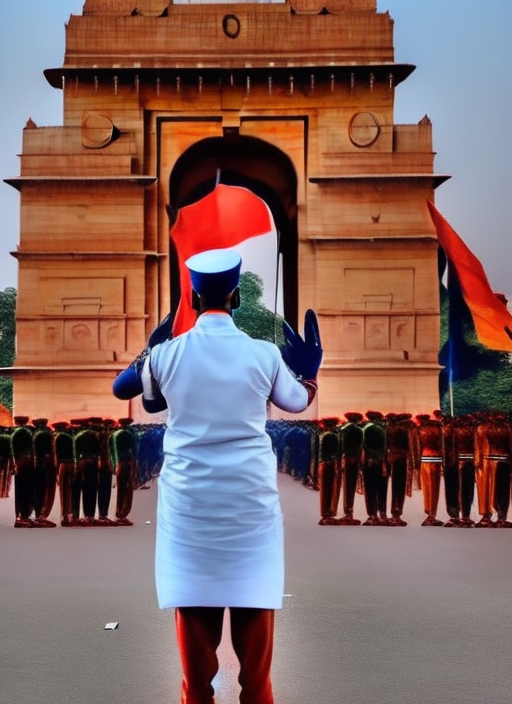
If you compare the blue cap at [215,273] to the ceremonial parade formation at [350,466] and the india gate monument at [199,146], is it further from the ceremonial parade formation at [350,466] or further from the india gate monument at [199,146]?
the india gate monument at [199,146]

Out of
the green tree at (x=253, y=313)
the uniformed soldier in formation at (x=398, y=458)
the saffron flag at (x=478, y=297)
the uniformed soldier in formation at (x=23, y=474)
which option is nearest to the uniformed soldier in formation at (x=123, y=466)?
the uniformed soldier in formation at (x=23, y=474)

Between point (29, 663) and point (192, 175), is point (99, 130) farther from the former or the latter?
point (29, 663)

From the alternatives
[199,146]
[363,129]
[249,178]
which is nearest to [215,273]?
[363,129]

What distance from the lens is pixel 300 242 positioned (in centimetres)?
2236

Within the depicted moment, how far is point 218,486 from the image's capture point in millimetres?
3248

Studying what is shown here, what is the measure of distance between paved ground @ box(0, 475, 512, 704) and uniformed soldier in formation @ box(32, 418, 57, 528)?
96 cm

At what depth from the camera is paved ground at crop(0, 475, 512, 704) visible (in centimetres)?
445

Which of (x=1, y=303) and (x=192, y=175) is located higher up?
(x=192, y=175)

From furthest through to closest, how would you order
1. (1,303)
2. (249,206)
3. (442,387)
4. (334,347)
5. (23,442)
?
(1,303) < (442,387) < (334,347) < (249,206) < (23,442)

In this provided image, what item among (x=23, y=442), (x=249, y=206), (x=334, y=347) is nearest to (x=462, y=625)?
(x=23, y=442)

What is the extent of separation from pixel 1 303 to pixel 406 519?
25645 mm

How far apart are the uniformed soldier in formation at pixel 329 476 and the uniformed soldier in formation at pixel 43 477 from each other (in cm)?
267

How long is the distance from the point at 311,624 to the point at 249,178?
2095 cm

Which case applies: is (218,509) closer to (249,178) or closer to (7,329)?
(249,178)
